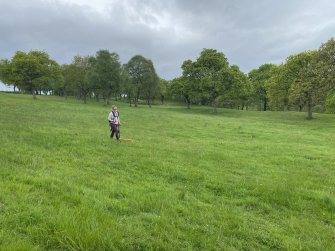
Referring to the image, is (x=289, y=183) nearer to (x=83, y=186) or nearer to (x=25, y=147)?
(x=83, y=186)

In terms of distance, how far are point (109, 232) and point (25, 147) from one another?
8.91m

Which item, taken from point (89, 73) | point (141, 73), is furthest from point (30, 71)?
point (141, 73)

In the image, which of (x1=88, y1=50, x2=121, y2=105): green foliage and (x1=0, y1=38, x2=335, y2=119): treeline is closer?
(x1=0, y1=38, x2=335, y2=119): treeline

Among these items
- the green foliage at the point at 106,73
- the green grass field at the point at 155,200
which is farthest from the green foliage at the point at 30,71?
the green grass field at the point at 155,200

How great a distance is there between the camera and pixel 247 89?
67.3 metres

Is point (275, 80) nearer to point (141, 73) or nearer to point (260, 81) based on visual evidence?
point (260, 81)

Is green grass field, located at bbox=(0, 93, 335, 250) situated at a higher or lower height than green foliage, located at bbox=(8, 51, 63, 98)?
lower

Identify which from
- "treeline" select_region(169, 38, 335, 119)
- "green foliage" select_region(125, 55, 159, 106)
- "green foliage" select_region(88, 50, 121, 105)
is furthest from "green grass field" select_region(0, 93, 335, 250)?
"green foliage" select_region(125, 55, 159, 106)

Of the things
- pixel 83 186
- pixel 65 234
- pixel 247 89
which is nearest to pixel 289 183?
pixel 83 186

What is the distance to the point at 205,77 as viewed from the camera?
202 feet

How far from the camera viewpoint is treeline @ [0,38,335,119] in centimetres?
4584

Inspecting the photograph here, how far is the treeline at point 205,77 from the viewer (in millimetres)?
45844

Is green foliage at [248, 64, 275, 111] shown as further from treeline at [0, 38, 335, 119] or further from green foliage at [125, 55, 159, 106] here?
Result: green foliage at [125, 55, 159, 106]

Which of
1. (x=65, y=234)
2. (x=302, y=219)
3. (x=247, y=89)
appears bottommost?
(x=302, y=219)
